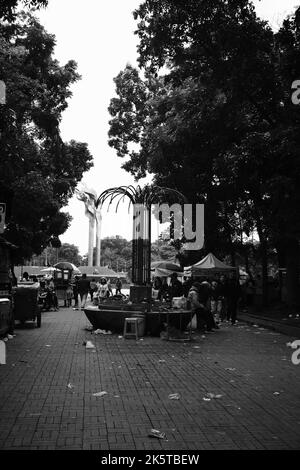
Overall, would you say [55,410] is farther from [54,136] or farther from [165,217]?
[165,217]

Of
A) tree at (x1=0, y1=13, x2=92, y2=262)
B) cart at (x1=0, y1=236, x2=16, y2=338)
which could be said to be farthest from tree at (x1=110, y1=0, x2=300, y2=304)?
cart at (x1=0, y1=236, x2=16, y2=338)

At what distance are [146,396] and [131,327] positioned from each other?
7.39 meters

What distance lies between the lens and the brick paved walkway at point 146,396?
5.41 m

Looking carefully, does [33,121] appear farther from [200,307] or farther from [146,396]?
[146,396]

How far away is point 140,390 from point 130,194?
1020 centimetres

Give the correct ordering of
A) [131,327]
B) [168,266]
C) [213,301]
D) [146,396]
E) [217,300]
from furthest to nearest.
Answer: [168,266] < [213,301] < [217,300] < [131,327] < [146,396]

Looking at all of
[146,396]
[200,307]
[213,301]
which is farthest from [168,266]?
[146,396]

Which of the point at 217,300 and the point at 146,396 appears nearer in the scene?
the point at 146,396

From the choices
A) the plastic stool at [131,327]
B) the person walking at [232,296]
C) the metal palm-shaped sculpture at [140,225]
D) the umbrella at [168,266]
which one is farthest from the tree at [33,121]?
the umbrella at [168,266]

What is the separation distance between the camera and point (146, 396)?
745 cm

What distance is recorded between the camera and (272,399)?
746 cm

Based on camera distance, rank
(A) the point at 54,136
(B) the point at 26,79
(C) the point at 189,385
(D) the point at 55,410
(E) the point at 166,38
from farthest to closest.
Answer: (A) the point at 54,136, (B) the point at 26,79, (E) the point at 166,38, (C) the point at 189,385, (D) the point at 55,410

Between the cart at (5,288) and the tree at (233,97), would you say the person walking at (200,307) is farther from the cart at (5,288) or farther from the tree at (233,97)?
the cart at (5,288)
